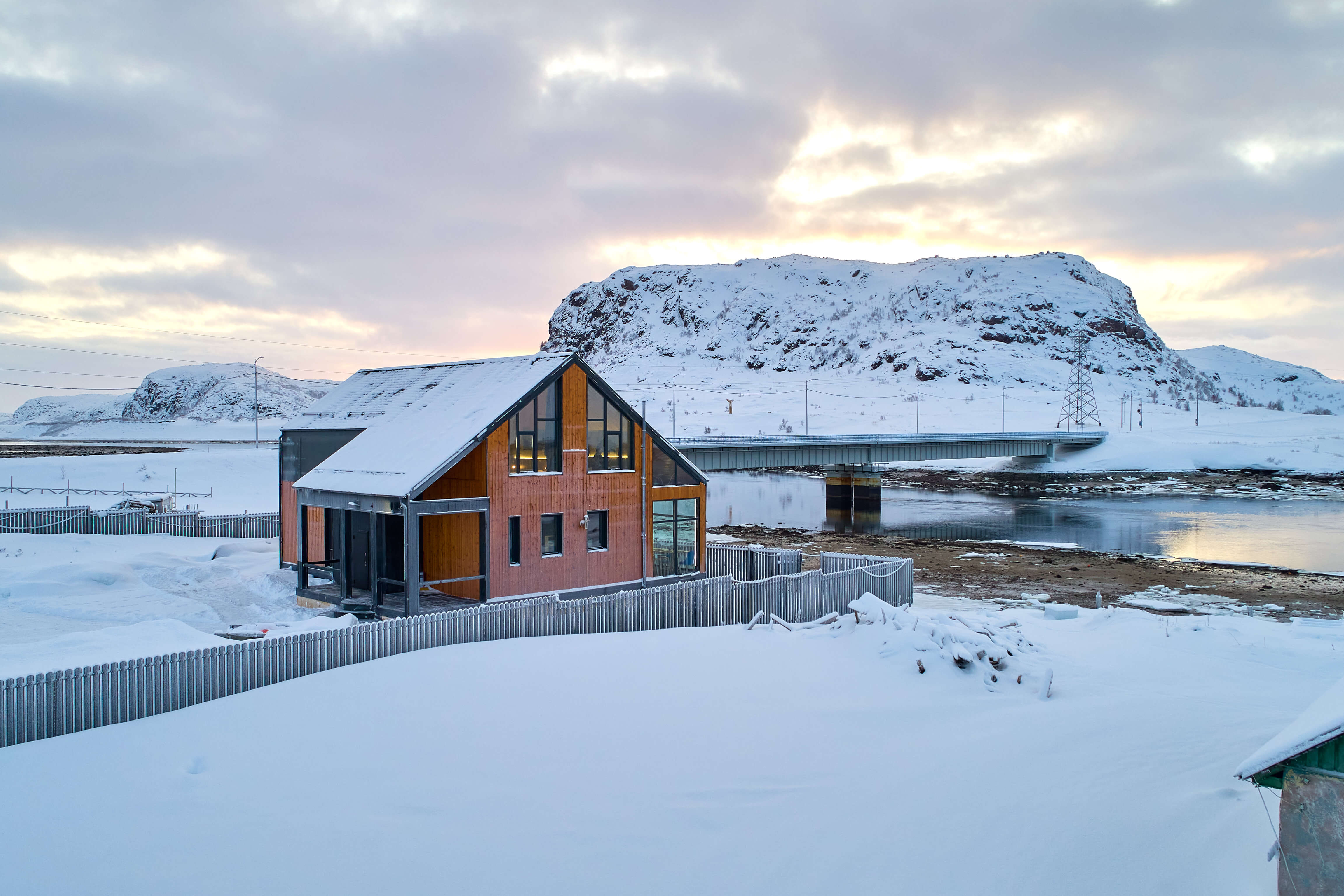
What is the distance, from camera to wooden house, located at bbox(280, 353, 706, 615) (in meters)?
20.7

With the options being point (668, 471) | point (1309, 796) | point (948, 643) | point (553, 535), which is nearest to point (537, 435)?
point (553, 535)

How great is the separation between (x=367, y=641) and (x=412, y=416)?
31.6 feet

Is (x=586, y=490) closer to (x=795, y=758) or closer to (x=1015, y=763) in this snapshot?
(x=795, y=758)

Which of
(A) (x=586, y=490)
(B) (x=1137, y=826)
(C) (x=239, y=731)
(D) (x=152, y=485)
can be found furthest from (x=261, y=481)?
(B) (x=1137, y=826)

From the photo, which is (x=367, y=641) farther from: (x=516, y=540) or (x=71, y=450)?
(x=71, y=450)

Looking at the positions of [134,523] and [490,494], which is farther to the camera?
[134,523]

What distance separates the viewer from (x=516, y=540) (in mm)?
21688

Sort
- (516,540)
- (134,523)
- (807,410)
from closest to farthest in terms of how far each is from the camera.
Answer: (516,540)
(134,523)
(807,410)

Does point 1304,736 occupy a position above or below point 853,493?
above

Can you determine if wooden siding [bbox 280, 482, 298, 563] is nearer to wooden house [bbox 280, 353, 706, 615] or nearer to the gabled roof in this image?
wooden house [bbox 280, 353, 706, 615]

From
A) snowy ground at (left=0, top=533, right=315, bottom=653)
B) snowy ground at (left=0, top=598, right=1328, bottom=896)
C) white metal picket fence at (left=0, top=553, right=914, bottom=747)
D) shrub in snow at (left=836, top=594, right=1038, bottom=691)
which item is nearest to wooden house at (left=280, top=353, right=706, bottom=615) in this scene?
snowy ground at (left=0, top=533, right=315, bottom=653)

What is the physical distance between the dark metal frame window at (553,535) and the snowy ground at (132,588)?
6.43 metres

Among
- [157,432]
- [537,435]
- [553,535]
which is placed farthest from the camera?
[157,432]

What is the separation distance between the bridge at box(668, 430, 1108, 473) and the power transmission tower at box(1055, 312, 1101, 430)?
112 feet
